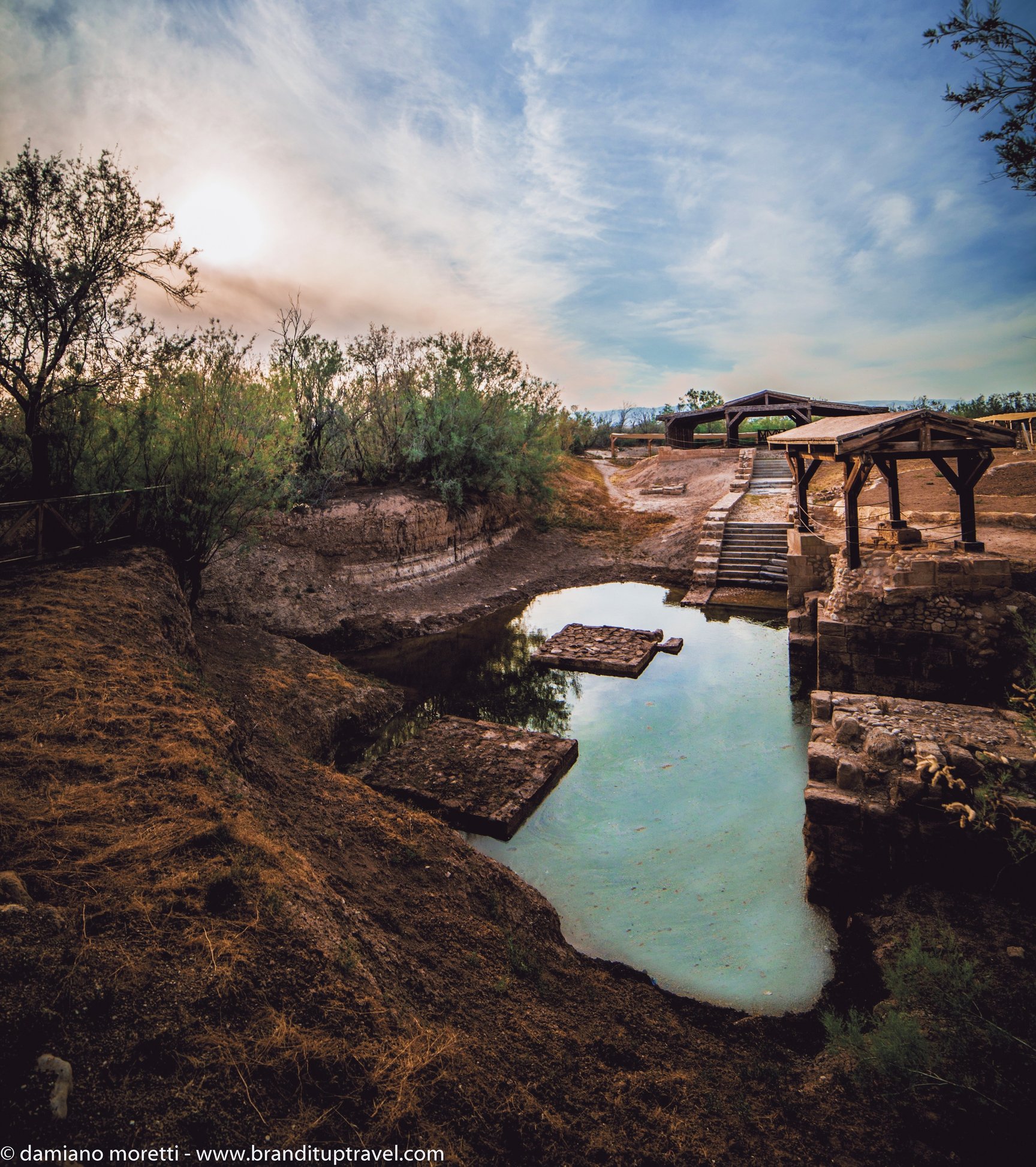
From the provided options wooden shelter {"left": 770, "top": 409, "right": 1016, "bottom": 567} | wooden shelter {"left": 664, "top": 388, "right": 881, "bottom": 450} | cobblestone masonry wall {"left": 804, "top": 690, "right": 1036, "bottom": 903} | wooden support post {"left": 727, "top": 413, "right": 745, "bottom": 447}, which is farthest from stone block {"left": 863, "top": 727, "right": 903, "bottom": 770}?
wooden support post {"left": 727, "top": 413, "right": 745, "bottom": 447}

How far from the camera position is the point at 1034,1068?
3.36 meters

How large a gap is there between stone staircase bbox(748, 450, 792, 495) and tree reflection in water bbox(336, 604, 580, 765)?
14273 millimetres

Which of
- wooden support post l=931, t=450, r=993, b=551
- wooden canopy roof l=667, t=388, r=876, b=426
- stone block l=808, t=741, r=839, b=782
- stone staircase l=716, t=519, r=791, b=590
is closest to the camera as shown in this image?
stone block l=808, t=741, r=839, b=782

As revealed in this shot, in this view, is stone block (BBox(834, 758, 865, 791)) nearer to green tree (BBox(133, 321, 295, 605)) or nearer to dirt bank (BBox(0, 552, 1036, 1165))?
dirt bank (BBox(0, 552, 1036, 1165))

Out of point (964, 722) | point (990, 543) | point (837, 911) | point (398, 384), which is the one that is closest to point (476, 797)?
point (837, 911)

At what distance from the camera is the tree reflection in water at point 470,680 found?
997cm

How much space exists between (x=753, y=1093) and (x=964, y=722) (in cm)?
446

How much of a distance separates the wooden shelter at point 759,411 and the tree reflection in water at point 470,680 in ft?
70.7

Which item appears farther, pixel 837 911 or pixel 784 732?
pixel 784 732

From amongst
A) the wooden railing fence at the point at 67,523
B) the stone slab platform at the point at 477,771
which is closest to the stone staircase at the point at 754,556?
the stone slab platform at the point at 477,771

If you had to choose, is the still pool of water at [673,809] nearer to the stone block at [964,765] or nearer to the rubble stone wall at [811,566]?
the rubble stone wall at [811,566]

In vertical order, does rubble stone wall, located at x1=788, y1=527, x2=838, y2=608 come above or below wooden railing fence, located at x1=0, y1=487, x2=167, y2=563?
below

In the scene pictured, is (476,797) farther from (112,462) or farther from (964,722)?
(112,462)

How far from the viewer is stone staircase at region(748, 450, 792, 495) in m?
24.3
